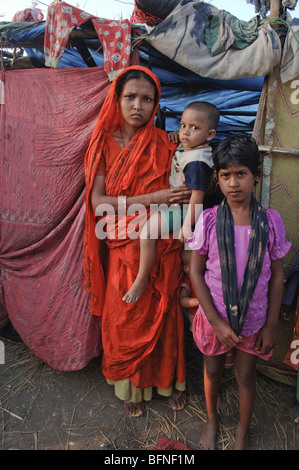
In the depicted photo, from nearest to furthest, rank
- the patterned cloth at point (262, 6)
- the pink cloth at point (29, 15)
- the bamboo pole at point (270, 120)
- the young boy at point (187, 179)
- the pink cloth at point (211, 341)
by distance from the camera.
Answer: the pink cloth at point (211, 341) < the young boy at point (187, 179) < the bamboo pole at point (270, 120) < the patterned cloth at point (262, 6) < the pink cloth at point (29, 15)

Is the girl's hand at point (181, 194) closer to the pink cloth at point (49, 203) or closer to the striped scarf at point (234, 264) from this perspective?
the striped scarf at point (234, 264)

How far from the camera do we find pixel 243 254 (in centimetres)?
167

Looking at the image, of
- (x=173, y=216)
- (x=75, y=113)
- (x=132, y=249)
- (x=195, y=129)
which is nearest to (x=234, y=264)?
(x=173, y=216)

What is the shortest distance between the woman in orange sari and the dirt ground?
0.12m

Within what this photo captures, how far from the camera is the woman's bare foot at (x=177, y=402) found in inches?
88.6

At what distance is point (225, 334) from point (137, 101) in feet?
4.80

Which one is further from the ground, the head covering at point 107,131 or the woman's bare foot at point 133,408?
the head covering at point 107,131

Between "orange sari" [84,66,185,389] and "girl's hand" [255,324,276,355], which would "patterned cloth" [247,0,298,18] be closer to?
"orange sari" [84,66,185,389]

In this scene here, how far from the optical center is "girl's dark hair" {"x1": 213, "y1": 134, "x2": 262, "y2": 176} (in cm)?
161

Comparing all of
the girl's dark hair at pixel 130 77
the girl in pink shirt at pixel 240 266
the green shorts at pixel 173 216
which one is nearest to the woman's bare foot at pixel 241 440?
the girl in pink shirt at pixel 240 266

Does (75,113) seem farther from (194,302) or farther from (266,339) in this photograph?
(266,339)

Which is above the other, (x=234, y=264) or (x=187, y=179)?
(x=187, y=179)

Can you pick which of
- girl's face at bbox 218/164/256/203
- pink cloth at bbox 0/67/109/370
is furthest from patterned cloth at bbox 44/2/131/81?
girl's face at bbox 218/164/256/203
